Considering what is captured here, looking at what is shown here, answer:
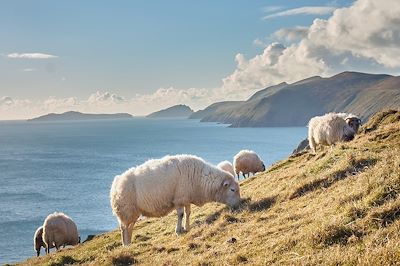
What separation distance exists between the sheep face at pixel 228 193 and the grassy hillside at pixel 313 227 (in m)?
1.71

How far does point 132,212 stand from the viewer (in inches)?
687

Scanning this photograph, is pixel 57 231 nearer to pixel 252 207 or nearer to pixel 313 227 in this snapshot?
pixel 252 207

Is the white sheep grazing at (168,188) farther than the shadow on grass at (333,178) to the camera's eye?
Yes

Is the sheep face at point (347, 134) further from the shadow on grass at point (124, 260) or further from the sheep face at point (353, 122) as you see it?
the shadow on grass at point (124, 260)

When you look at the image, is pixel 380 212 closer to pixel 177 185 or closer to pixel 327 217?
pixel 327 217

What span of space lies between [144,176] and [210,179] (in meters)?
2.77

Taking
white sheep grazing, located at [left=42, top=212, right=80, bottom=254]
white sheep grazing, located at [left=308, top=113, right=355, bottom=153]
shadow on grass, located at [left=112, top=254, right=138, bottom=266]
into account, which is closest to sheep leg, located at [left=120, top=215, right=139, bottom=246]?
shadow on grass, located at [left=112, top=254, right=138, bottom=266]

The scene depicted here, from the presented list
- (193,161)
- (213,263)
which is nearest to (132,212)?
(193,161)

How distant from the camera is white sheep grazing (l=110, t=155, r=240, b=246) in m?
17.0

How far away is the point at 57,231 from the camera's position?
31844 mm

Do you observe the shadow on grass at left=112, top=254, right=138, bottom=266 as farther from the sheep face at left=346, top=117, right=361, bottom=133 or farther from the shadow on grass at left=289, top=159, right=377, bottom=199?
the sheep face at left=346, top=117, right=361, bottom=133

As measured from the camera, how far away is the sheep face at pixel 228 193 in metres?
17.2

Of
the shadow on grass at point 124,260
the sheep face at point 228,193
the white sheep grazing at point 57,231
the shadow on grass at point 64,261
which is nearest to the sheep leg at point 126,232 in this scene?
the shadow on grass at point 64,261

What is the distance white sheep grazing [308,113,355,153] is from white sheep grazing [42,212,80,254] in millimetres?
19941
